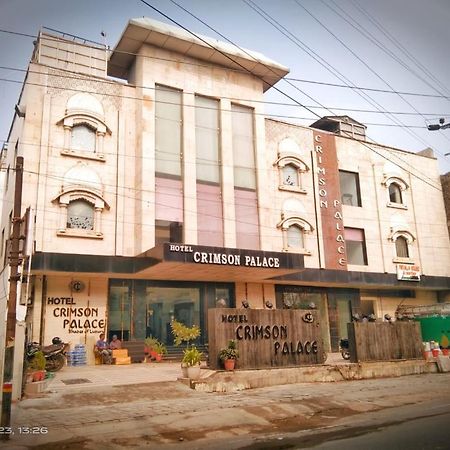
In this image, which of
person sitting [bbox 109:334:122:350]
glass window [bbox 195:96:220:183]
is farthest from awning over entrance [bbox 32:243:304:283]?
glass window [bbox 195:96:220:183]

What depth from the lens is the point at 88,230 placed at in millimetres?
22750

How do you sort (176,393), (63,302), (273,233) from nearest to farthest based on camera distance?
(176,393)
(63,302)
(273,233)

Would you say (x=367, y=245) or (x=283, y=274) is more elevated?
(x=367, y=245)

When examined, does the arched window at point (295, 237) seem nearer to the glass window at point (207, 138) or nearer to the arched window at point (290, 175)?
the arched window at point (290, 175)

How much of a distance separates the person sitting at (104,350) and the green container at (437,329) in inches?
658

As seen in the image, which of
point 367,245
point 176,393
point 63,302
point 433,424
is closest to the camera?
point 433,424

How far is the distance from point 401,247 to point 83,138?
23.2 metres

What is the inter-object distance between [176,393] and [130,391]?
4.58 ft

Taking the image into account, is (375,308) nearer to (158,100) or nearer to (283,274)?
(283,274)

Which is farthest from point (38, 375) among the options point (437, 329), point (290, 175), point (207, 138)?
point (437, 329)

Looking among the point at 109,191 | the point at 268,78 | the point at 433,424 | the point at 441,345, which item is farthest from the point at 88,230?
the point at 441,345

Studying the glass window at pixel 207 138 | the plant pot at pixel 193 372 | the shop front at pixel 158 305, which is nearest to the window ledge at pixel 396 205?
the shop front at pixel 158 305

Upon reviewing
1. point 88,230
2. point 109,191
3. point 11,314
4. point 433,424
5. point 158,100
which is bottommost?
point 433,424

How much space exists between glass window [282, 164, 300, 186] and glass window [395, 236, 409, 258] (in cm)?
945
